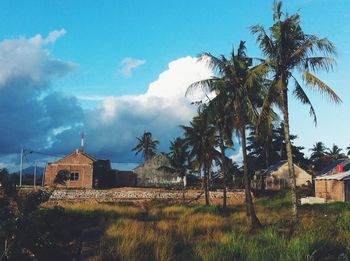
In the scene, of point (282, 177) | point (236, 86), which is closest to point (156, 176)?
point (282, 177)

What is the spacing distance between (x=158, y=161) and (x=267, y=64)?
51552 millimetres

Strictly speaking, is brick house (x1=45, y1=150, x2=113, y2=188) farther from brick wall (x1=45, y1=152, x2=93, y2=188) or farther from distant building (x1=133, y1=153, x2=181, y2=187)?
distant building (x1=133, y1=153, x2=181, y2=187)

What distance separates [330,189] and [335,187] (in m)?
1.18

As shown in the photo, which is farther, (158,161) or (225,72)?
(158,161)

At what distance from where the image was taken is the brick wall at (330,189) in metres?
42.4

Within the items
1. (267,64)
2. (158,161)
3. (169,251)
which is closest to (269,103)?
A: (267,64)

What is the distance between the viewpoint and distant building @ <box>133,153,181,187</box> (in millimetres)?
69562

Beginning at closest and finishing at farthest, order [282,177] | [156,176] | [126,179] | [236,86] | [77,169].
Answer: [236,86]
[77,169]
[282,177]
[156,176]
[126,179]

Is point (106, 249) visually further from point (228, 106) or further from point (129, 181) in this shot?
point (129, 181)

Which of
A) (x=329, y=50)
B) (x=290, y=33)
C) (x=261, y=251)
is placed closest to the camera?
(x=261, y=251)

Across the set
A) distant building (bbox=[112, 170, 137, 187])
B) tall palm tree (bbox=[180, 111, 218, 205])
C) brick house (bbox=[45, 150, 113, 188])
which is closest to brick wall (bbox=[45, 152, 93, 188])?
brick house (bbox=[45, 150, 113, 188])

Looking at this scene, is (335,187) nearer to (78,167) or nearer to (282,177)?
(282,177)

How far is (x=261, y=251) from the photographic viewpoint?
8.45 metres

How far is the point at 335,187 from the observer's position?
143ft
